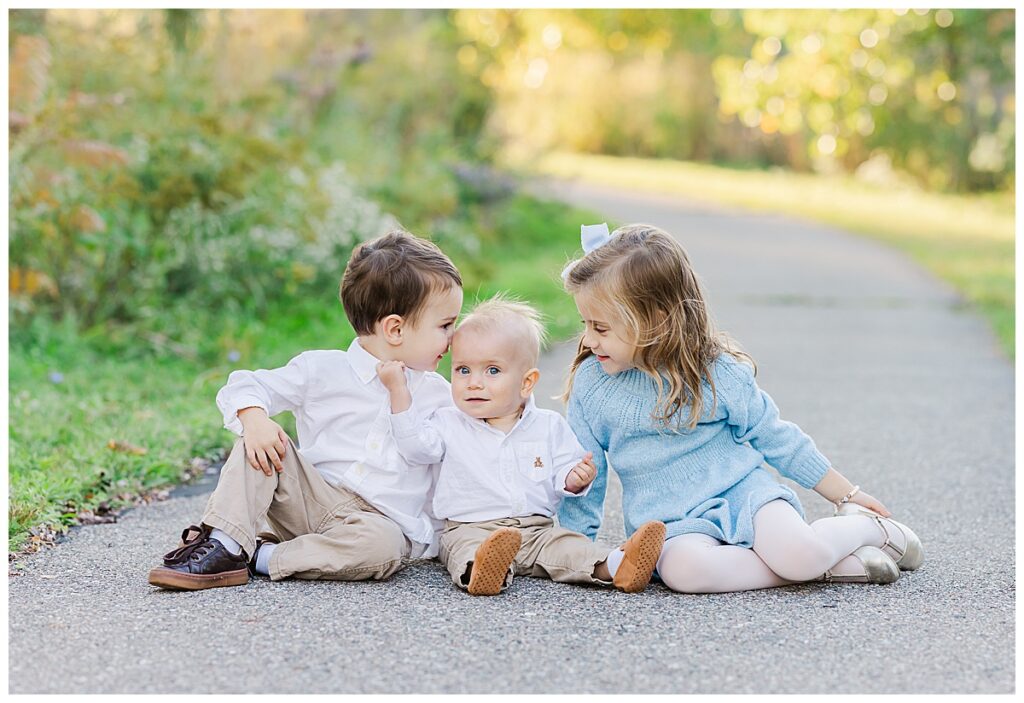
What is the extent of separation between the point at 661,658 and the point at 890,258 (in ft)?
37.5

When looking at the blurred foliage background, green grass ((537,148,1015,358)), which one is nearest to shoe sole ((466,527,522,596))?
the blurred foliage background

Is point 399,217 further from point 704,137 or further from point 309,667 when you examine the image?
point 704,137

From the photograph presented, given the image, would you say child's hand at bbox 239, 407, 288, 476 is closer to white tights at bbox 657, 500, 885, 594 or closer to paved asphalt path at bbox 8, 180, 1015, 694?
paved asphalt path at bbox 8, 180, 1015, 694

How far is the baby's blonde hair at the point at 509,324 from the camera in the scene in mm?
3602

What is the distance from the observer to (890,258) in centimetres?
1362

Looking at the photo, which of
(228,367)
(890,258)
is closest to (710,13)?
(890,258)

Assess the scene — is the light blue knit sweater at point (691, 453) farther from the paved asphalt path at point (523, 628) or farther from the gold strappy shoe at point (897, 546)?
the paved asphalt path at point (523, 628)

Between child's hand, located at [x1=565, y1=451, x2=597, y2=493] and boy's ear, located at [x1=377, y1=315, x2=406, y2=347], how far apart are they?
612mm

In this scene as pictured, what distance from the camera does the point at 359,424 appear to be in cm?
370

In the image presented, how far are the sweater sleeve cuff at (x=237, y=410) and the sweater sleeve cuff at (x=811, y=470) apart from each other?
1490mm

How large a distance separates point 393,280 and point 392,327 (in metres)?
0.13

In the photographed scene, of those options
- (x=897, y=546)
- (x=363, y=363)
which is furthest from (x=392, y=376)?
(x=897, y=546)

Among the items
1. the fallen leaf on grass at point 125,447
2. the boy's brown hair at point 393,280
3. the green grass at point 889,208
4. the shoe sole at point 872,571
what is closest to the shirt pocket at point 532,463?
the boy's brown hair at point 393,280

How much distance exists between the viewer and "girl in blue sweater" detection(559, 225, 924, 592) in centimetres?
352
